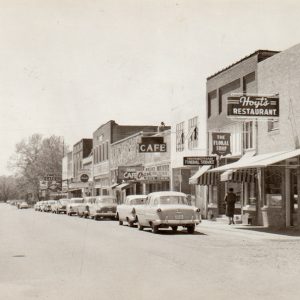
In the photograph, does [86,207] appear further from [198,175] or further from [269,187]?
[269,187]

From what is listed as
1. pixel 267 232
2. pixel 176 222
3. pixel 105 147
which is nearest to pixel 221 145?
pixel 267 232

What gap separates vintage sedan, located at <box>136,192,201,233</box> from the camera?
25.0m

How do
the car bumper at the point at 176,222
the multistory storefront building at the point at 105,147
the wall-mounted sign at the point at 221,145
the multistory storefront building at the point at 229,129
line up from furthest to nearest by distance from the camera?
the multistory storefront building at the point at 105,147 < the wall-mounted sign at the point at 221,145 < the multistory storefront building at the point at 229,129 < the car bumper at the point at 176,222

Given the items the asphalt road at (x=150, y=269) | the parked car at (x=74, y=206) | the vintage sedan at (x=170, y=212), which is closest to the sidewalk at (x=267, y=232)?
the asphalt road at (x=150, y=269)

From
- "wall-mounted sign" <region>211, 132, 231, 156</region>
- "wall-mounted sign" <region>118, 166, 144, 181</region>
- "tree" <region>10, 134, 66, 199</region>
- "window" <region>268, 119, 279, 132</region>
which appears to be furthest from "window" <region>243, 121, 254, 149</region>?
"tree" <region>10, 134, 66, 199</region>

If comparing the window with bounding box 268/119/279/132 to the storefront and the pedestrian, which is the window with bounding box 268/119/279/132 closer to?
the storefront

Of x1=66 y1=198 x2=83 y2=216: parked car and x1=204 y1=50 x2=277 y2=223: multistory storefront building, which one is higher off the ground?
x1=204 y1=50 x2=277 y2=223: multistory storefront building

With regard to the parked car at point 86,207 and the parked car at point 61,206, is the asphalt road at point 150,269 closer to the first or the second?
the parked car at point 86,207

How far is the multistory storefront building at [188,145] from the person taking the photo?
38281mm

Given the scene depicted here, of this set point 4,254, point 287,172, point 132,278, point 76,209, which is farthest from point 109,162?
point 132,278

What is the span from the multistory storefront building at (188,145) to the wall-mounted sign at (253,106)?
9883 millimetres

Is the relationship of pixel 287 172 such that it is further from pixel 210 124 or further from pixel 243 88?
pixel 210 124

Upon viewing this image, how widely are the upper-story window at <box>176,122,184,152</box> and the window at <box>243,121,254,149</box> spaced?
1038 cm

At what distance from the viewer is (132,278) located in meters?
11.7
